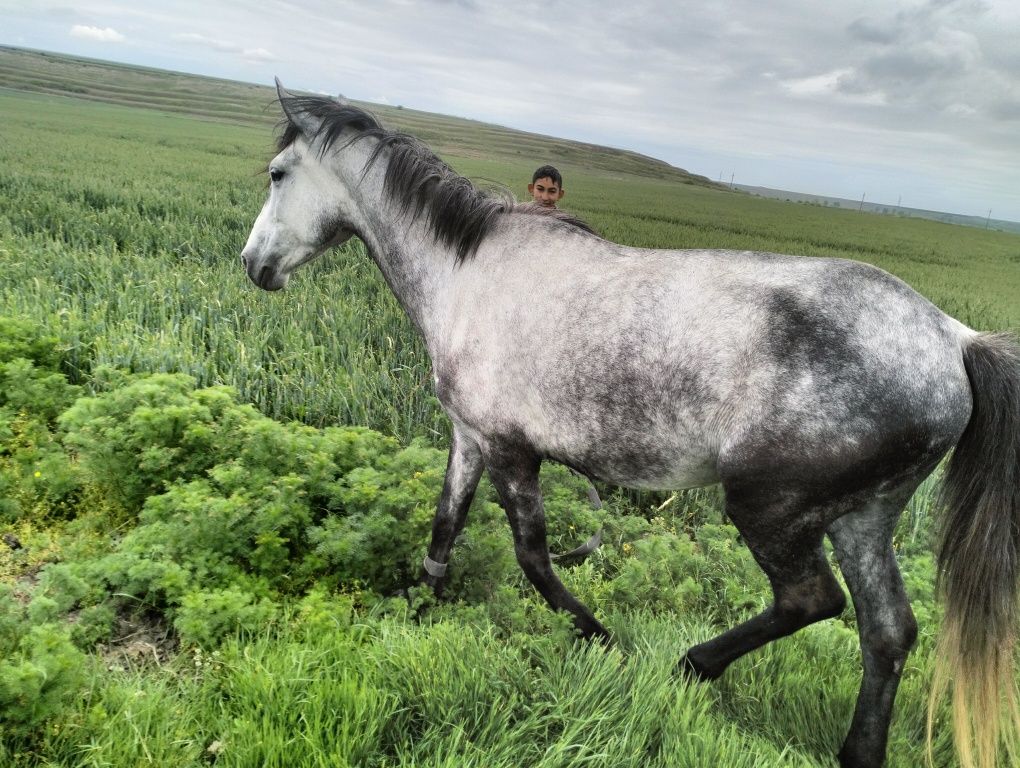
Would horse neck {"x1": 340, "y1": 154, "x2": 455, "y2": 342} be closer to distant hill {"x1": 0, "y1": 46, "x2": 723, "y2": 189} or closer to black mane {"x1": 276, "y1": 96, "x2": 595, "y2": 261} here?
black mane {"x1": 276, "y1": 96, "x2": 595, "y2": 261}

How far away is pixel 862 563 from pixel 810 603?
11.2 inches

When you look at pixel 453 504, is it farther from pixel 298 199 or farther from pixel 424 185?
pixel 298 199

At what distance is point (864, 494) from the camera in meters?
1.87

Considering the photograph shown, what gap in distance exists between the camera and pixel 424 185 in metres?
2.73

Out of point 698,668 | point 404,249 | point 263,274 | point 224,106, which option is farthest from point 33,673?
point 224,106

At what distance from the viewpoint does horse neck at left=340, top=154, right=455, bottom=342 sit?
2.76 meters

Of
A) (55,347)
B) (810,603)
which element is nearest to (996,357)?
(810,603)

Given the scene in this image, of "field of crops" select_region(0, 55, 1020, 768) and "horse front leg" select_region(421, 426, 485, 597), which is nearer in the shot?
"field of crops" select_region(0, 55, 1020, 768)

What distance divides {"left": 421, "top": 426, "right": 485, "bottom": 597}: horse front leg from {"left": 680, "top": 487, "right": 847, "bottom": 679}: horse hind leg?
119 centimetres

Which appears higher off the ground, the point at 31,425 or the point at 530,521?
the point at 530,521

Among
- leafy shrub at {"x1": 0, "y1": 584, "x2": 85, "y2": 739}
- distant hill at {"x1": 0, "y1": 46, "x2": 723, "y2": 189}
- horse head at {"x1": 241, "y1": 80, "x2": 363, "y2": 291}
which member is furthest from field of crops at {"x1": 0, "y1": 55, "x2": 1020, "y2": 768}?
distant hill at {"x1": 0, "y1": 46, "x2": 723, "y2": 189}

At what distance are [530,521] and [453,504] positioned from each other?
454 mm

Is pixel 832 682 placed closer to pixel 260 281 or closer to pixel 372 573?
pixel 372 573

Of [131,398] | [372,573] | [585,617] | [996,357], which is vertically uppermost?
[996,357]
